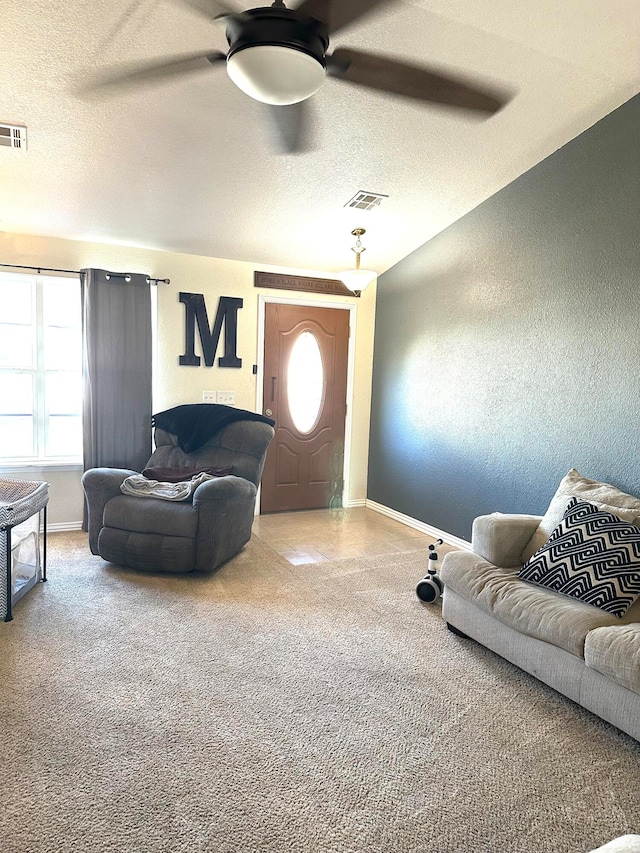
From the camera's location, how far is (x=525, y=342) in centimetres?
364

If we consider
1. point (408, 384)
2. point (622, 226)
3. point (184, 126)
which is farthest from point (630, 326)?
point (184, 126)

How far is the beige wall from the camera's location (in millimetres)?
4188

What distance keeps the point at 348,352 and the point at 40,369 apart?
272 cm

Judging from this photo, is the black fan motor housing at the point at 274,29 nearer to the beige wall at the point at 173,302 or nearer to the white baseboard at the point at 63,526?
the beige wall at the point at 173,302

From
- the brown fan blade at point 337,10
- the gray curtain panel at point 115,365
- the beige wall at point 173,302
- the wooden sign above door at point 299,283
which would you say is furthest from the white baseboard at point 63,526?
the brown fan blade at point 337,10

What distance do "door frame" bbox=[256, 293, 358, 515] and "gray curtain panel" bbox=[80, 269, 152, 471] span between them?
1012 mm

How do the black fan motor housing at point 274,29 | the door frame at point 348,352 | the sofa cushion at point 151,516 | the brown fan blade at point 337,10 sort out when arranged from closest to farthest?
the black fan motor housing at point 274,29
the brown fan blade at point 337,10
the sofa cushion at point 151,516
the door frame at point 348,352

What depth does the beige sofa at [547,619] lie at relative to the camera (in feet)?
6.45

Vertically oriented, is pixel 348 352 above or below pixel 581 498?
above

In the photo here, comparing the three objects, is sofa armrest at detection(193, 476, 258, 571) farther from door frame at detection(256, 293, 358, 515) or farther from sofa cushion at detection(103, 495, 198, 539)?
door frame at detection(256, 293, 358, 515)

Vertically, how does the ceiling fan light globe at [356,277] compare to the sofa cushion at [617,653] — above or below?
above

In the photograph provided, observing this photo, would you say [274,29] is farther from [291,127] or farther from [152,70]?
[291,127]

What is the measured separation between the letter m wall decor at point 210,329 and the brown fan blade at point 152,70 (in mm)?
2063

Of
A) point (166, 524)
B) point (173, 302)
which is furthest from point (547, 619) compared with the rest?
point (173, 302)
